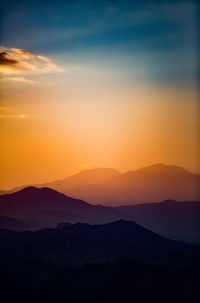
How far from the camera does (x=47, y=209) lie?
60.4 m

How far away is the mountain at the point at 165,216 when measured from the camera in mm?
54156

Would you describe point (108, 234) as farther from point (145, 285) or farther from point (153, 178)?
point (153, 178)

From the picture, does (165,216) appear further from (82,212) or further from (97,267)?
(97,267)

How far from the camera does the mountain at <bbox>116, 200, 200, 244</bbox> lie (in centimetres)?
5416

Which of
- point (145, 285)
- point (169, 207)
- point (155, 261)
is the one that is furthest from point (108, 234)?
point (169, 207)

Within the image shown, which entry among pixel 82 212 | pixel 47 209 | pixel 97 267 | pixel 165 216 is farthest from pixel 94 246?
pixel 165 216

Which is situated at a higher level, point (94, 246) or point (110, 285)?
point (110, 285)

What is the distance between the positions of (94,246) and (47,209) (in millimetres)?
30626

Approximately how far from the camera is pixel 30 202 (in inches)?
2450

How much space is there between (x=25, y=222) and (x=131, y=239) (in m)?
25.2

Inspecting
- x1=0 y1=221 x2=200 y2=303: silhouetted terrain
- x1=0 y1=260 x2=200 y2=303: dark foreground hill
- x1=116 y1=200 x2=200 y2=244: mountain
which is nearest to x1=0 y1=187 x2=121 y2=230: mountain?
x1=116 y1=200 x2=200 y2=244: mountain

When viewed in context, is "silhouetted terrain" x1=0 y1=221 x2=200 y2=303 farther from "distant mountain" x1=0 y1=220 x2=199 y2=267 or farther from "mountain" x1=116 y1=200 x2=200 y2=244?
"mountain" x1=116 y1=200 x2=200 y2=244

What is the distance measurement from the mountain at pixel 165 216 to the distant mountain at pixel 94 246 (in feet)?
60.7

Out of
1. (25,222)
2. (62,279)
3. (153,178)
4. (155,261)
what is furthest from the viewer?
(153,178)
